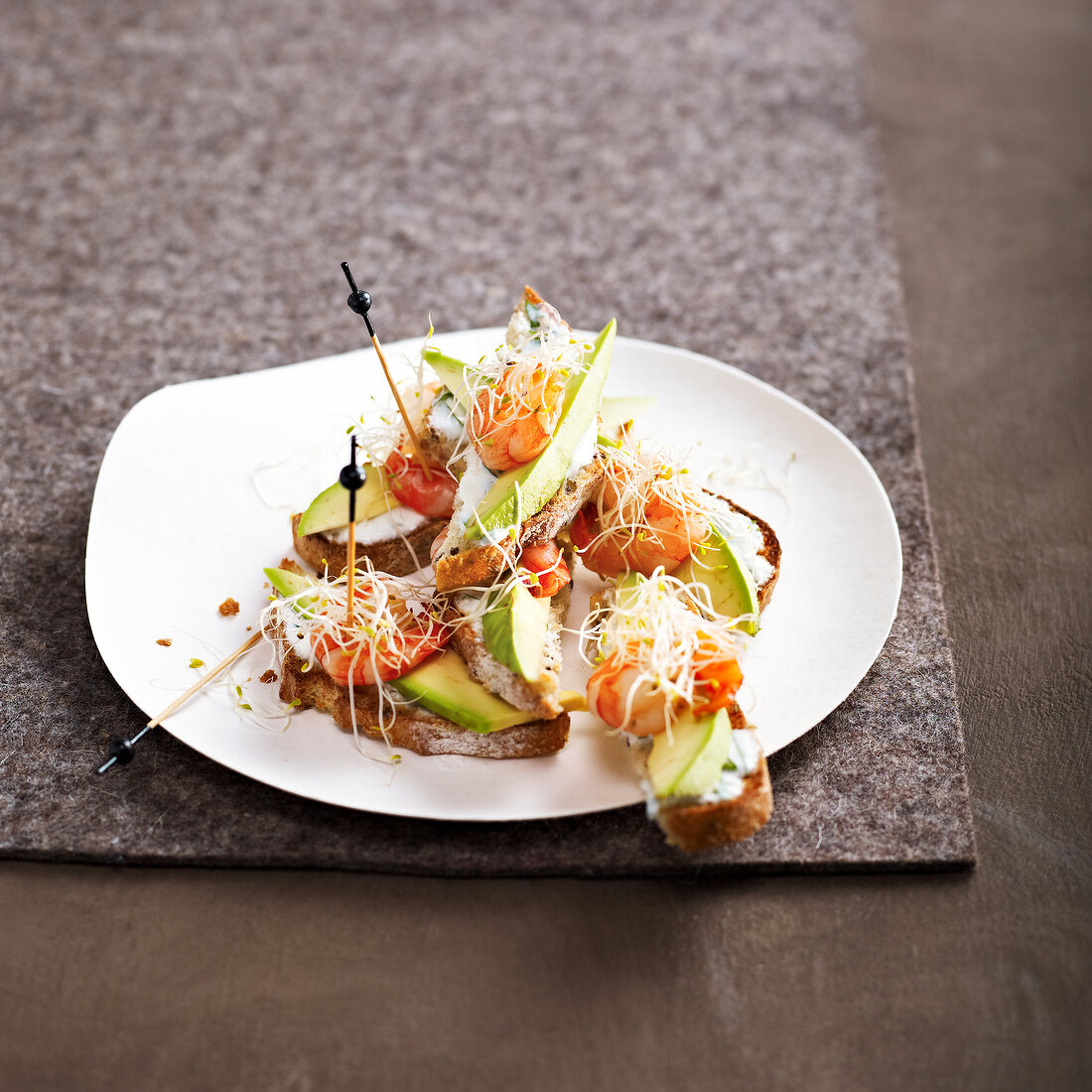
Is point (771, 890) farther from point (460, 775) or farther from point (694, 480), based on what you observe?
point (694, 480)

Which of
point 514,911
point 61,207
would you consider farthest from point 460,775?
point 61,207

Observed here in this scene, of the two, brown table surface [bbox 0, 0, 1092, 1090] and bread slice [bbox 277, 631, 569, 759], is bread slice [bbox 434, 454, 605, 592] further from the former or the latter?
brown table surface [bbox 0, 0, 1092, 1090]

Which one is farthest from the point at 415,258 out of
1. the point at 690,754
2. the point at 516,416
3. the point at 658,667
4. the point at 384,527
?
the point at 690,754

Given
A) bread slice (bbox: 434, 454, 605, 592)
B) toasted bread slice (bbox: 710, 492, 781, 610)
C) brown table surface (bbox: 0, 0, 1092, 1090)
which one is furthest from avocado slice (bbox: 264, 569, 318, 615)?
toasted bread slice (bbox: 710, 492, 781, 610)

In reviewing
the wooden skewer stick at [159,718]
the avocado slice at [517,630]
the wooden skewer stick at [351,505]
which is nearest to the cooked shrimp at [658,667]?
the avocado slice at [517,630]

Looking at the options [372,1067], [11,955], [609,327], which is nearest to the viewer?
[372,1067]

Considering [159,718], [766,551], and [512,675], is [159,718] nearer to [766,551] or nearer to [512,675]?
[512,675]
